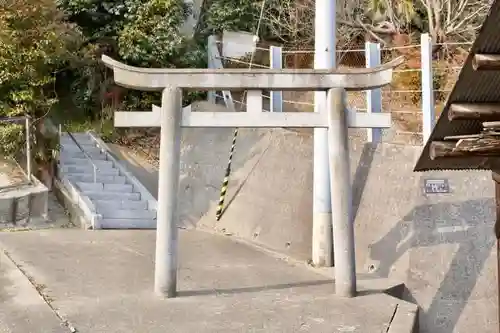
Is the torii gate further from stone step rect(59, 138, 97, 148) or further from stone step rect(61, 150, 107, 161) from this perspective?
stone step rect(59, 138, 97, 148)

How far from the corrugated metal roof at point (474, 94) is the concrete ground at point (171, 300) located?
193 cm

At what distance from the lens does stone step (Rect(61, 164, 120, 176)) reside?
39.0 ft

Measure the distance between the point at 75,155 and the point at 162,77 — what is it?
22.1ft

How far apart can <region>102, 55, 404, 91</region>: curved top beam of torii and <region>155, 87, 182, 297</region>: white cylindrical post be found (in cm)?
18

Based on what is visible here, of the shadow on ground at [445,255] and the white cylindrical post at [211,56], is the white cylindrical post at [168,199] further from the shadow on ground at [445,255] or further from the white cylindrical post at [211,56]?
the white cylindrical post at [211,56]

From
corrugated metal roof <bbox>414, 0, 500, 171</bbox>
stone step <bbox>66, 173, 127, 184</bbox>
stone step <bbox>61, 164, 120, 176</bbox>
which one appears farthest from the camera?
stone step <bbox>61, 164, 120, 176</bbox>

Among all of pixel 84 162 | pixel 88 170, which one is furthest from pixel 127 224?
pixel 84 162

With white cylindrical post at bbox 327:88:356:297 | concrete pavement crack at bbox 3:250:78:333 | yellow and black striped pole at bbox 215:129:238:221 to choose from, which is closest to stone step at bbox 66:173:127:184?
yellow and black striped pole at bbox 215:129:238:221

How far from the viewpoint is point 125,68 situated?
6.52 m

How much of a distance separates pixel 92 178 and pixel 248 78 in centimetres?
627

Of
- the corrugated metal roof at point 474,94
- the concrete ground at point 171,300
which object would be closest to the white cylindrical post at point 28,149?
the concrete ground at point 171,300

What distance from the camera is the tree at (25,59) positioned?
10383 millimetres

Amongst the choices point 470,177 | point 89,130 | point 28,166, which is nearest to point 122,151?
point 89,130

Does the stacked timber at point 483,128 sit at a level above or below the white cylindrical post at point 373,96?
below
